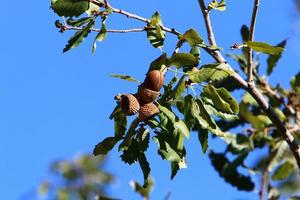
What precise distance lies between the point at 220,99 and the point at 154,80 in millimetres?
244

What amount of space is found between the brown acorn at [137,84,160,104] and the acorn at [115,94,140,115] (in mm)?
20

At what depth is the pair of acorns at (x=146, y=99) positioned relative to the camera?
2924 mm

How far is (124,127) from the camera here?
3.09 m

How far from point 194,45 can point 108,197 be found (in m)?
1.04

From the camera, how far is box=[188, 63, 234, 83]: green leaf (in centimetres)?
295

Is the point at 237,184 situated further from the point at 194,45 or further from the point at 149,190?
the point at 194,45

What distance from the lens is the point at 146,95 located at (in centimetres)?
295

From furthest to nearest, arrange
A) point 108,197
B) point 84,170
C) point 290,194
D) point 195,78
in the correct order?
point 84,170 → point 290,194 → point 108,197 → point 195,78

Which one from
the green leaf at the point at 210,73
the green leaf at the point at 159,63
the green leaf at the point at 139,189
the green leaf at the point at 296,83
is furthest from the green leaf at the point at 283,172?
the green leaf at the point at 159,63

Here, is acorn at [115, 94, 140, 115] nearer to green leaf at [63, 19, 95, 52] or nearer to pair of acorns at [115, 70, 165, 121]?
pair of acorns at [115, 70, 165, 121]

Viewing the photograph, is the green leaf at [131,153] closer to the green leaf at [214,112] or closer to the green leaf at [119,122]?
the green leaf at [119,122]

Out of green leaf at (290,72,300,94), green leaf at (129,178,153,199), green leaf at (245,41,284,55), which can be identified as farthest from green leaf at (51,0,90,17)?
green leaf at (290,72,300,94)

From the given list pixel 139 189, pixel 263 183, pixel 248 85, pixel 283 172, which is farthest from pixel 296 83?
pixel 248 85

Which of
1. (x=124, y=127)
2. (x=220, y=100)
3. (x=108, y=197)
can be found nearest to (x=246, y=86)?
(x=220, y=100)
